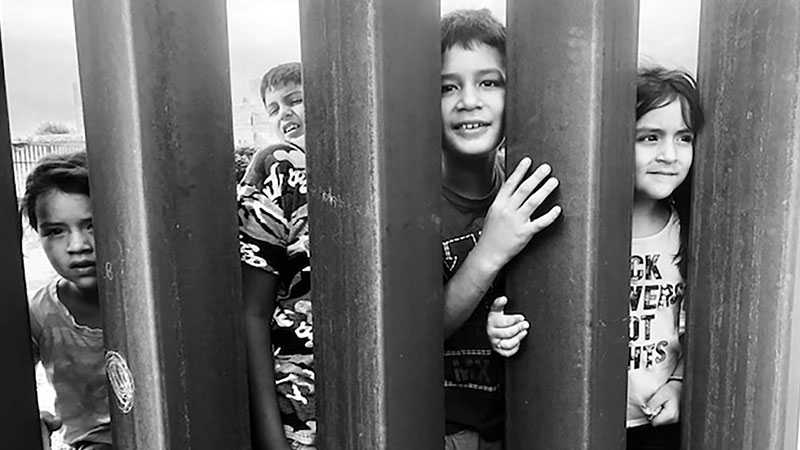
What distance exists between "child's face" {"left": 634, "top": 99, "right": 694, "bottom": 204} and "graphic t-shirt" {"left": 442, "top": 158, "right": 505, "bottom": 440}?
18 centimetres

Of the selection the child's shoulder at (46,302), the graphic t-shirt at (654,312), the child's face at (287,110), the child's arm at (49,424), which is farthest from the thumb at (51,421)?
the graphic t-shirt at (654,312)

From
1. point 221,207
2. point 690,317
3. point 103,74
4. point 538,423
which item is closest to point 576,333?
point 538,423

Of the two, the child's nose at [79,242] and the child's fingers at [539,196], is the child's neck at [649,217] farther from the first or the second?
the child's nose at [79,242]

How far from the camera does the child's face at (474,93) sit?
Answer: 2.59 ft

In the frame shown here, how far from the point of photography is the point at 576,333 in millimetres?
641

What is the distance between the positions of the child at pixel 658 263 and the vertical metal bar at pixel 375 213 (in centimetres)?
40

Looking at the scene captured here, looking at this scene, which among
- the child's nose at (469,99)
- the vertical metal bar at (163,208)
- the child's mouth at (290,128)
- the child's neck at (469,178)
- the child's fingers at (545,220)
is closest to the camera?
the vertical metal bar at (163,208)

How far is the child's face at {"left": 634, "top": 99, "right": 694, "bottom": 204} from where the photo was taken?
0.86 meters

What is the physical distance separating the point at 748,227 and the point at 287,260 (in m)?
0.48

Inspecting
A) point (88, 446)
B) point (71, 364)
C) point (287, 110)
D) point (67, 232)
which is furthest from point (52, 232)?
point (287, 110)

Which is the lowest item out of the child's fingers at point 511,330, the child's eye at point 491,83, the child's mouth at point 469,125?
the child's fingers at point 511,330

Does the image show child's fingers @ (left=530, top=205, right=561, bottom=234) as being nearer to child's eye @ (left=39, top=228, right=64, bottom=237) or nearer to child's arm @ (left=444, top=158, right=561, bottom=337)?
child's arm @ (left=444, top=158, right=561, bottom=337)

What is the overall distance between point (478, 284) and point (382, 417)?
18cm

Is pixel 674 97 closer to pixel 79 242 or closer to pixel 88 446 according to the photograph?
pixel 79 242
